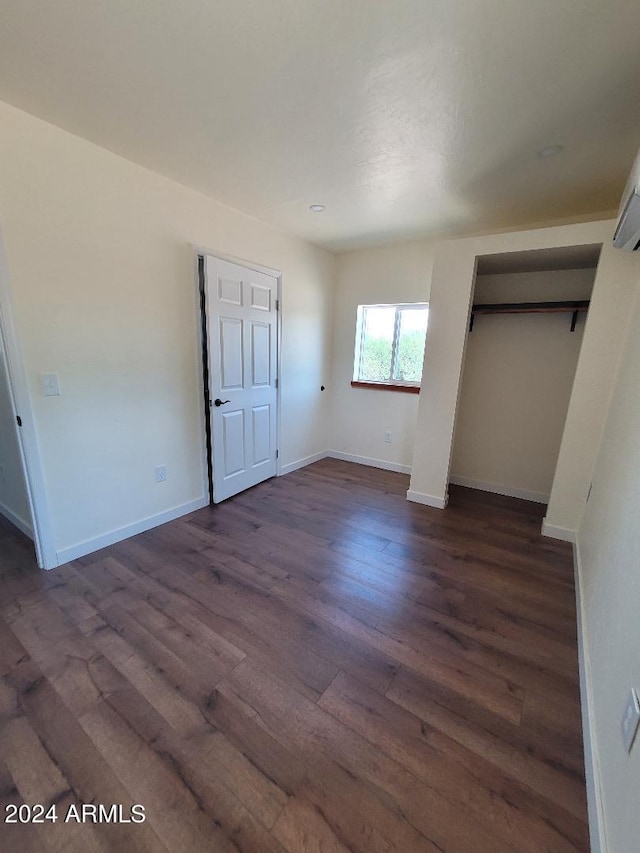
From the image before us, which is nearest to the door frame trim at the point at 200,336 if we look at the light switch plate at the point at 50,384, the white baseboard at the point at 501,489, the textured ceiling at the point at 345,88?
the textured ceiling at the point at 345,88

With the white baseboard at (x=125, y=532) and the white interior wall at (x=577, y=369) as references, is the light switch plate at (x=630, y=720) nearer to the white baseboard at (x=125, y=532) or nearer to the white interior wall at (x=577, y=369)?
the white interior wall at (x=577, y=369)

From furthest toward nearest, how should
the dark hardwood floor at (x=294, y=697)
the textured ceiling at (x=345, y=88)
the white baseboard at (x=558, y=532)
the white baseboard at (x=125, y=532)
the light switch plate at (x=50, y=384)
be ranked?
the white baseboard at (x=558, y=532) < the white baseboard at (x=125, y=532) < the light switch plate at (x=50, y=384) < the textured ceiling at (x=345, y=88) < the dark hardwood floor at (x=294, y=697)

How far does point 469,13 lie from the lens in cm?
114

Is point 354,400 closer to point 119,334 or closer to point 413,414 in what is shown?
point 413,414

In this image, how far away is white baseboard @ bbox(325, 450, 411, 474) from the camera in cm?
403

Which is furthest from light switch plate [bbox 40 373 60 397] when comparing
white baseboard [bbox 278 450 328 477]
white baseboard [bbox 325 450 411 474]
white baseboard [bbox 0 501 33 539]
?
white baseboard [bbox 325 450 411 474]

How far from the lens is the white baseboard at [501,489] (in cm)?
329

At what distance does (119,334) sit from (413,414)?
294 cm

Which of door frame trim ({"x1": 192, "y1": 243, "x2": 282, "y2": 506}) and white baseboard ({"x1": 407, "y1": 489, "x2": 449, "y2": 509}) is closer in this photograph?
door frame trim ({"x1": 192, "y1": 243, "x2": 282, "y2": 506})

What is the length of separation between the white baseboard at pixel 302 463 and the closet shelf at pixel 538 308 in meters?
2.44

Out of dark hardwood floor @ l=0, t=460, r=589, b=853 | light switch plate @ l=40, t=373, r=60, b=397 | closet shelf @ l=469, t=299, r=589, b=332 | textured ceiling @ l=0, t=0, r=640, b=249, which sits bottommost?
dark hardwood floor @ l=0, t=460, r=589, b=853

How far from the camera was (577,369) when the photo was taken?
7.90 feet

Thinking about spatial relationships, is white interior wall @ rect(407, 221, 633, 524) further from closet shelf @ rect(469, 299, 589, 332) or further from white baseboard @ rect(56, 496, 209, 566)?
white baseboard @ rect(56, 496, 209, 566)

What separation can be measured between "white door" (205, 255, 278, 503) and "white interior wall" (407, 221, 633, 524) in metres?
1.52
